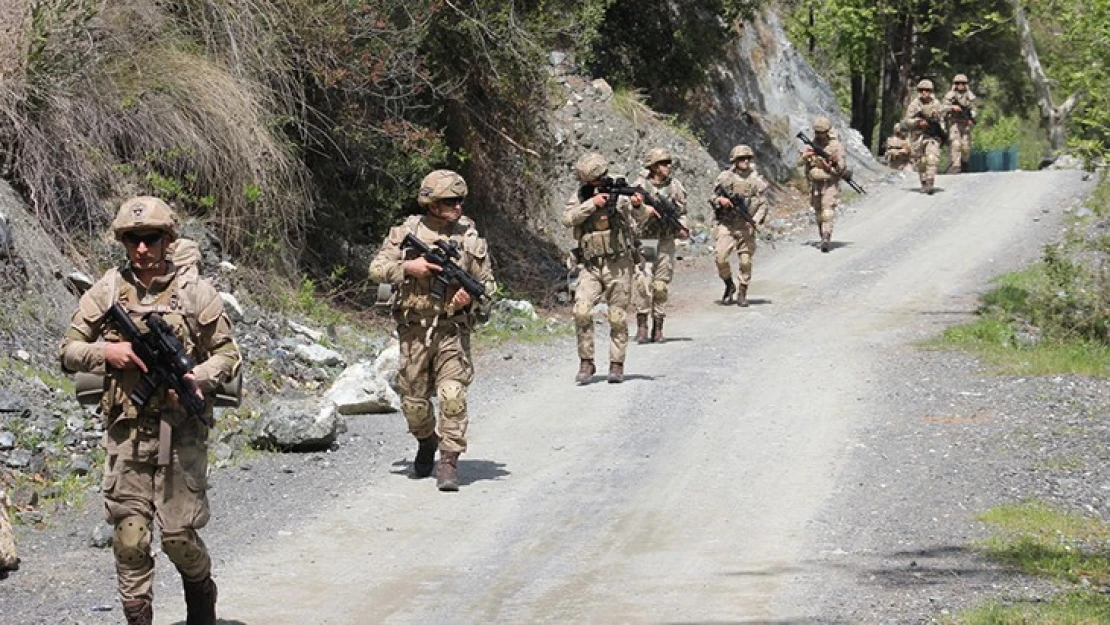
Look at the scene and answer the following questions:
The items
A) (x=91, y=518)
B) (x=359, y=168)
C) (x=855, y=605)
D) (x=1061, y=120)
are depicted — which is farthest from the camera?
(x=1061, y=120)

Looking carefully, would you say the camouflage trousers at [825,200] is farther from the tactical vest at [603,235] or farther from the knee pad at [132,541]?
the knee pad at [132,541]

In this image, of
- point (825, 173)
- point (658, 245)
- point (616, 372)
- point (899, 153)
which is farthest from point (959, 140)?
point (616, 372)

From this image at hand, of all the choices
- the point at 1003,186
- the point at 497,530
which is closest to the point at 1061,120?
the point at 1003,186

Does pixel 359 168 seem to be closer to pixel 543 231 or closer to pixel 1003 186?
pixel 543 231

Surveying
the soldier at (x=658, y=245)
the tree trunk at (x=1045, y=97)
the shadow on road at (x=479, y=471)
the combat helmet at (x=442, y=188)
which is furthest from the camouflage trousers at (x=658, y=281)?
the tree trunk at (x=1045, y=97)

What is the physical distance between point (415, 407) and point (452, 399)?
32 cm

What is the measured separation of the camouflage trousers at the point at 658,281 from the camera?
16.9 meters

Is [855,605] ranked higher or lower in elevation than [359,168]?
lower

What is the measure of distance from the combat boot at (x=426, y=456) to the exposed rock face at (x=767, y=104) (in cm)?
2115

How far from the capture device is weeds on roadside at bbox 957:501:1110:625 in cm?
735

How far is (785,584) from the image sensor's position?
26.4 feet

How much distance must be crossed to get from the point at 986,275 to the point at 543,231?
5868 millimetres

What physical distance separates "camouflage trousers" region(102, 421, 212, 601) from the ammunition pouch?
0.15 metres

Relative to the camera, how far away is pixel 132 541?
6746 mm
